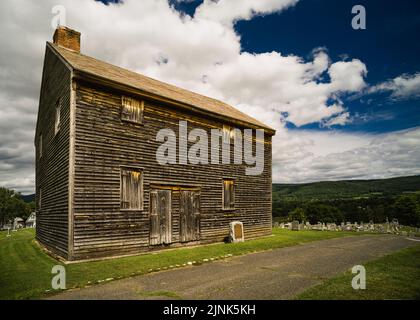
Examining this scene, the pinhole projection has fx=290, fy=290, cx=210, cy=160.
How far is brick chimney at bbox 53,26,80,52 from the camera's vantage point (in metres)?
16.2

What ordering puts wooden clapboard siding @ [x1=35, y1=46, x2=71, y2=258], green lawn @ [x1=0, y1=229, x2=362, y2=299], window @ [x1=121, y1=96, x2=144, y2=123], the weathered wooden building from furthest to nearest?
window @ [x1=121, y1=96, x2=144, y2=123] → wooden clapboard siding @ [x1=35, y1=46, x2=71, y2=258] → the weathered wooden building → green lawn @ [x1=0, y1=229, x2=362, y2=299]

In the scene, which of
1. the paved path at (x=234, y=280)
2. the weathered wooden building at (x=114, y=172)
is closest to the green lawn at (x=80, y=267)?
the paved path at (x=234, y=280)

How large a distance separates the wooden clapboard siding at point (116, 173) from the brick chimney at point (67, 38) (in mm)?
6267

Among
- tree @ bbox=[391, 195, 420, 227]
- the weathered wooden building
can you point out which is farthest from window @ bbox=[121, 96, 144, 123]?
tree @ bbox=[391, 195, 420, 227]

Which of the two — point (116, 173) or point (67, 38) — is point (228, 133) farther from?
point (67, 38)

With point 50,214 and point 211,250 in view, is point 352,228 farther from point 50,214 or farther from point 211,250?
point 50,214

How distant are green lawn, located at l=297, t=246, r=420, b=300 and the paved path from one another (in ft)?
1.63

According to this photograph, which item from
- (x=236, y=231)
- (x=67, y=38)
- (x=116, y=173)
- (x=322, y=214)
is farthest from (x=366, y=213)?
(x=67, y=38)

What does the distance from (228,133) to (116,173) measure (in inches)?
322

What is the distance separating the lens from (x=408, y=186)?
196 meters

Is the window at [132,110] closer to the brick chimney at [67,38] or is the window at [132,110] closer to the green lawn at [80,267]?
the green lawn at [80,267]

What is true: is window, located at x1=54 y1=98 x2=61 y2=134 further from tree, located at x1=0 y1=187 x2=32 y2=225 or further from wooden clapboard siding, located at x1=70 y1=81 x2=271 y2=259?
tree, located at x1=0 y1=187 x2=32 y2=225

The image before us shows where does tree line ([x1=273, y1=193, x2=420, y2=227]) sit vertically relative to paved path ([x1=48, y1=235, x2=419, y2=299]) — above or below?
below

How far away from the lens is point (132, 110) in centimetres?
1334
